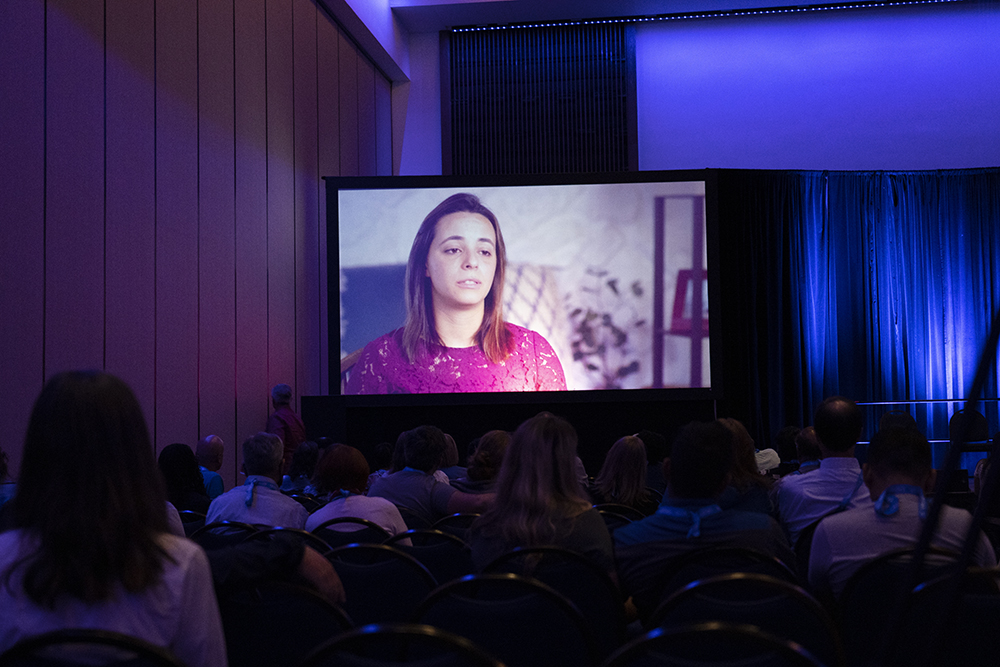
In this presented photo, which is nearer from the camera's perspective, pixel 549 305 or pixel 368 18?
pixel 549 305

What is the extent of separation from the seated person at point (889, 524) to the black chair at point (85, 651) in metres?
1.83

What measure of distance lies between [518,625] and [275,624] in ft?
1.67

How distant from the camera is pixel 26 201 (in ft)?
17.0

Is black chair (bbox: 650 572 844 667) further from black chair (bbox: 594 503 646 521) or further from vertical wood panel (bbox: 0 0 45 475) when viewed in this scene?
vertical wood panel (bbox: 0 0 45 475)

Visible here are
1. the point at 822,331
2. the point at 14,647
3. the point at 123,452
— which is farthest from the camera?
the point at 822,331

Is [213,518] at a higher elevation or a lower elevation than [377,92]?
lower

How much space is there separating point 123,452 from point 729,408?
32.8 ft

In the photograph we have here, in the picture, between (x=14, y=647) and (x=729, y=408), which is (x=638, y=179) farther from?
(x=14, y=647)

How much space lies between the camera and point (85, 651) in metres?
1.46

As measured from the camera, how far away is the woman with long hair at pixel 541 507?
2.58m

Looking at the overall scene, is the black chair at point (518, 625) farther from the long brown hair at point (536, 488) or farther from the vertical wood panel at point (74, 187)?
the vertical wood panel at point (74, 187)

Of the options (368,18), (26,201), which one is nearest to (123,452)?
(26,201)

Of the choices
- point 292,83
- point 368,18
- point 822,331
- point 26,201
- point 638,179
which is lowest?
point 822,331

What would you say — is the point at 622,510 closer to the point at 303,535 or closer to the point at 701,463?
the point at 701,463
